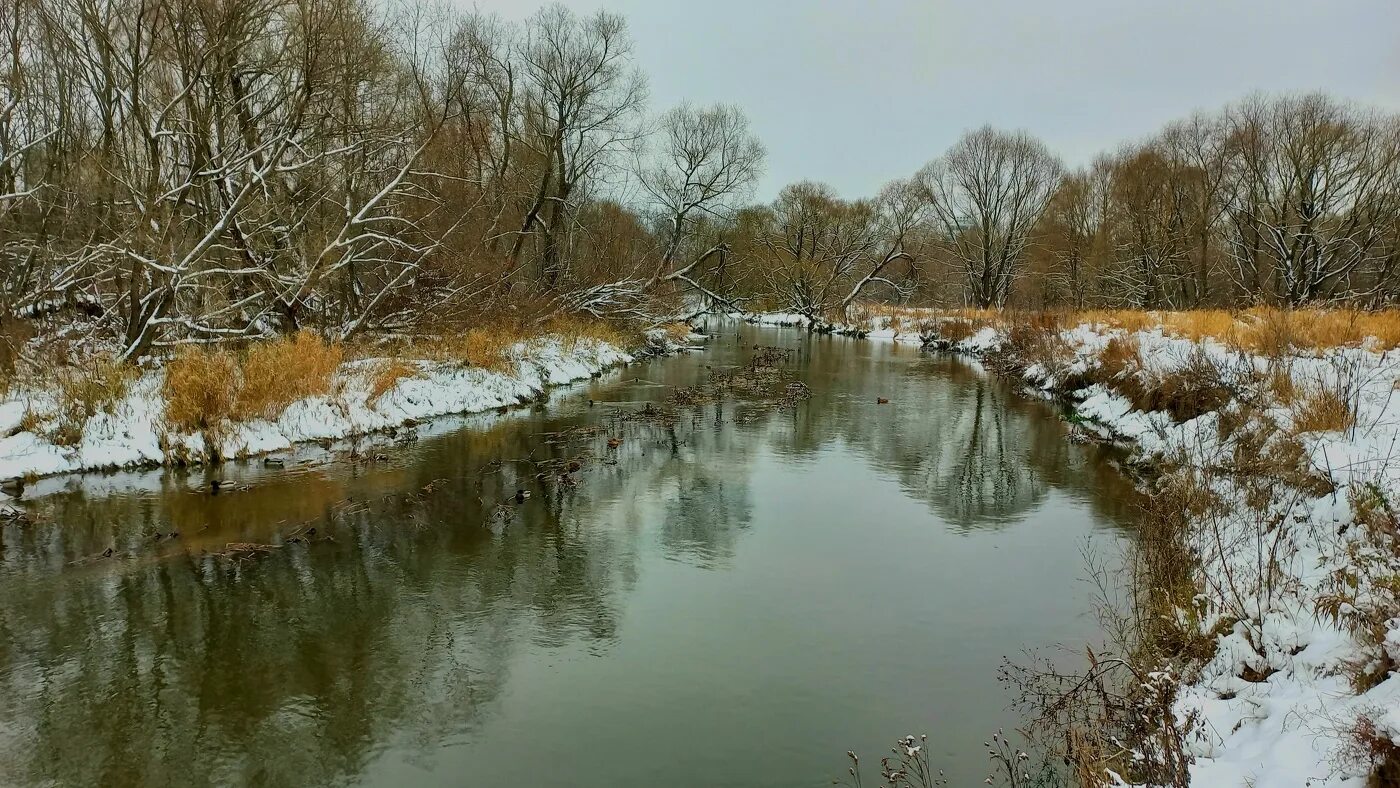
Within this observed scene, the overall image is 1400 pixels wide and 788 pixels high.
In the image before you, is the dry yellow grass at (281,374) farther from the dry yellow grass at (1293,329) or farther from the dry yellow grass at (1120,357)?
the dry yellow grass at (1120,357)

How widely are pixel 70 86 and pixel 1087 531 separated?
19.5 m

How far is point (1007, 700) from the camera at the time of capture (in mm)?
4914

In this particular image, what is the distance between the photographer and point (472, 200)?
828 inches

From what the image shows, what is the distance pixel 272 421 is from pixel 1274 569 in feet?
38.7

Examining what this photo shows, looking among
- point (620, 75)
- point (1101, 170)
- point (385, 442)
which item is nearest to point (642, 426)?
point (385, 442)

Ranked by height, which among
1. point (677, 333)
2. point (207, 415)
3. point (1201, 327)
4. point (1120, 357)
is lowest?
point (207, 415)

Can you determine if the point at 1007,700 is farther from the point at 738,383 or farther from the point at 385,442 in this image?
the point at 738,383

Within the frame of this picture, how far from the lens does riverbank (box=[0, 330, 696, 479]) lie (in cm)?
930

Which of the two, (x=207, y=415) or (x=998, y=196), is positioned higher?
(x=998, y=196)

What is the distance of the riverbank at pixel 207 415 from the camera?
930cm

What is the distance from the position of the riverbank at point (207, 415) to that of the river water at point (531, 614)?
1.60 ft

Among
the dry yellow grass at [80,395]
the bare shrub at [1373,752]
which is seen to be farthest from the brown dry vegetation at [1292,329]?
the dry yellow grass at [80,395]

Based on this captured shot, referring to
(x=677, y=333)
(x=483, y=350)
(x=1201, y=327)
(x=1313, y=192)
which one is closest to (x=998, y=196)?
(x=1313, y=192)

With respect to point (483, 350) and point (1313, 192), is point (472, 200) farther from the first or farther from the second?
point (1313, 192)
